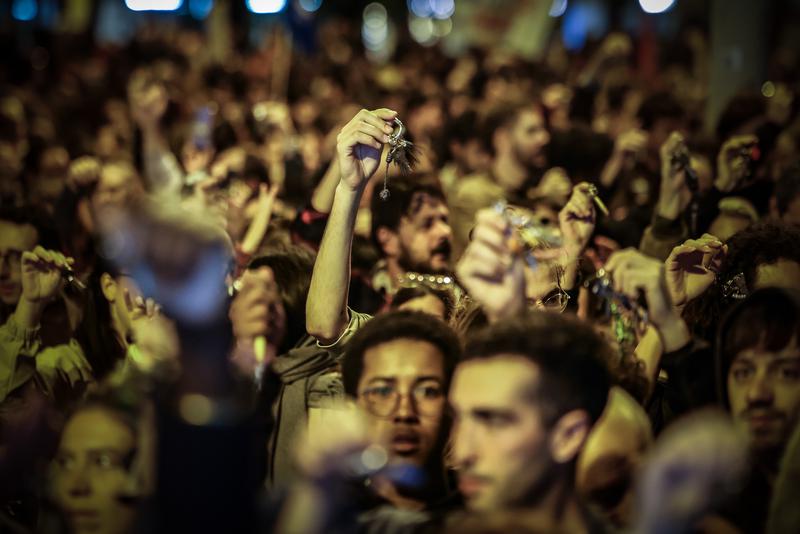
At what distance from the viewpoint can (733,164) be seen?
6.23 meters

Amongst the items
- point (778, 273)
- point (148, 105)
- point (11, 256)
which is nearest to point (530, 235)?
point (778, 273)

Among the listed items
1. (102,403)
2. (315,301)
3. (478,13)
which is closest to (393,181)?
(315,301)

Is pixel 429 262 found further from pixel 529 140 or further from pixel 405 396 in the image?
pixel 529 140

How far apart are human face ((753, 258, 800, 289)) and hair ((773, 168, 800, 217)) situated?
1.62 meters

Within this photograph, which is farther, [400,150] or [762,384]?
[400,150]

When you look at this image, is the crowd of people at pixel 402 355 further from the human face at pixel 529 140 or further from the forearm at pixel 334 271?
the human face at pixel 529 140

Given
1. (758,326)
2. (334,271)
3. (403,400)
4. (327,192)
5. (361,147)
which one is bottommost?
(403,400)

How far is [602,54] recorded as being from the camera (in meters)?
14.3

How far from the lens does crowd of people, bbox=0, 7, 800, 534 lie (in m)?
2.62

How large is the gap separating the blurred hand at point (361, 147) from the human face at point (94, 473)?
122 centimetres

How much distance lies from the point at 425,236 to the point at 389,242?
0.62ft

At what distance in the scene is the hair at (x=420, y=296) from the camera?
4.52 meters

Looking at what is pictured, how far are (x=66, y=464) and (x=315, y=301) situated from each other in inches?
45.3

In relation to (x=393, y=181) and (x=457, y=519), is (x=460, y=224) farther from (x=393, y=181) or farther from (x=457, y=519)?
(x=457, y=519)
